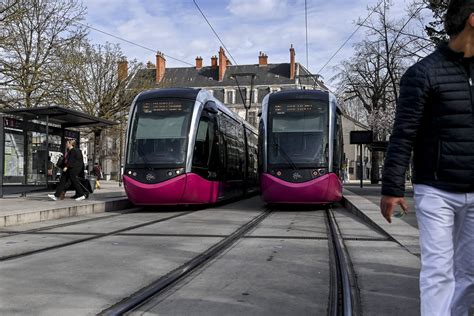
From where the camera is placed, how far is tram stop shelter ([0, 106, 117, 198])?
48.9 feet

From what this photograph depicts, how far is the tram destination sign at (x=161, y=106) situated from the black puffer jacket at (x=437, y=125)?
10.6 m

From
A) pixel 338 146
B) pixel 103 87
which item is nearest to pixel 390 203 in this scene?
pixel 338 146

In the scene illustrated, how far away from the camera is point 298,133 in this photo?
13852 millimetres

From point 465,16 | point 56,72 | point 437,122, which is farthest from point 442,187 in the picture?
point 56,72

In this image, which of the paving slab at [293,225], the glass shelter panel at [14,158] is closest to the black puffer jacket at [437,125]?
the paving slab at [293,225]

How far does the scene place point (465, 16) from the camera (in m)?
2.87

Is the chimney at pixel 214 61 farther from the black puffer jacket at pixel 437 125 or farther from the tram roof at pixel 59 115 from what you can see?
the black puffer jacket at pixel 437 125

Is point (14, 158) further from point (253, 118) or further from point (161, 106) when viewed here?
point (253, 118)

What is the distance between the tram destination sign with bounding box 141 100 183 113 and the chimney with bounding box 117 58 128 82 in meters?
22.4

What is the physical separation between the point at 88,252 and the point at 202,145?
6.92 metres

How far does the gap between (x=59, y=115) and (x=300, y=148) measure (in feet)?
24.6

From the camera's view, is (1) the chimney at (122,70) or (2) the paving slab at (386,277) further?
(1) the chimney at (122,70)

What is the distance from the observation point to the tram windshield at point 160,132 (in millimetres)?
12906

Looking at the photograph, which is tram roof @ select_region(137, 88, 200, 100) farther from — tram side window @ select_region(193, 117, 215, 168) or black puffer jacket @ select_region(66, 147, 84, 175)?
black puffer jacket @ select_region(66, 147, 84, 175)
